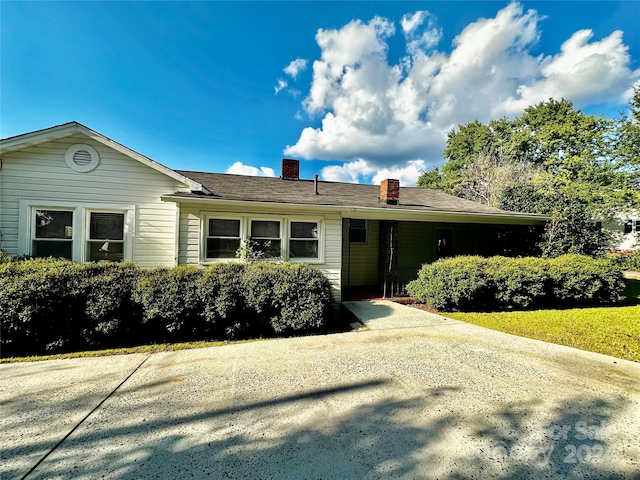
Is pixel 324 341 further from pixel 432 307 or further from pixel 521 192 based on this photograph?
pixel 521 192

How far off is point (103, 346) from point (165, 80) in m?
9.16

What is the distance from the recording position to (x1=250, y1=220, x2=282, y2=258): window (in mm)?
7727

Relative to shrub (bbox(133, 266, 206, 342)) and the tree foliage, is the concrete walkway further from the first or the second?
the tree foliage

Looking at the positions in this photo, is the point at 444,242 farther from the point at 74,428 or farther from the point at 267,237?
the point at 74,428

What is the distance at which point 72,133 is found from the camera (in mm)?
6594

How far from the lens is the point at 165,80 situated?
9820mm

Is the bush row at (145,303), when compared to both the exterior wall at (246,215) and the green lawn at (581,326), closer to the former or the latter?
the exterior wall at (246,215)

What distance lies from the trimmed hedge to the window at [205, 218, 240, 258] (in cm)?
583

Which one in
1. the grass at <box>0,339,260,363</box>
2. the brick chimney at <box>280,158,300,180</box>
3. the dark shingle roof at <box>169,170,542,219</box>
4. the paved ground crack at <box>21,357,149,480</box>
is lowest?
the grass at <box>0,339,260,363</box>

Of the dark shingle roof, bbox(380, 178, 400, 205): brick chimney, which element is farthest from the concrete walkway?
bbox(380, 178, 400, 205): brick chimney

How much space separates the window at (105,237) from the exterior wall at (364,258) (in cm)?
757

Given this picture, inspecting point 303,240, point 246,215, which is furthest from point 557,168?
point 246,215

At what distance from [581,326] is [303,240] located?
723 cm

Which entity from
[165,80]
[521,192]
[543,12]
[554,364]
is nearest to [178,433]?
[554,364]
